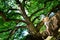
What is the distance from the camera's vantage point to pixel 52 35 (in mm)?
4629

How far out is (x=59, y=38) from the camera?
440 centimetres

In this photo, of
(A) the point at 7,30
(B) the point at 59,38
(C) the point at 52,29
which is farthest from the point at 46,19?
(A) the point at 7,30

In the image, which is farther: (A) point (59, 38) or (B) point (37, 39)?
(B) point (37, 39)

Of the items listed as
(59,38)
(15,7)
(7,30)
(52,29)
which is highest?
(15,7)

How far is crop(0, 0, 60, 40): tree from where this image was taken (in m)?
4.59

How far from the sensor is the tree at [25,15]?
4594 mm

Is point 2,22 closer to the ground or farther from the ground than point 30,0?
closer to the ground

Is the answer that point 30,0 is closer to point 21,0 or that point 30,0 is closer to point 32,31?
point 21,0

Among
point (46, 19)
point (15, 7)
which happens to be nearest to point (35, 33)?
point (46, 19)

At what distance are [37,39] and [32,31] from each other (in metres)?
0.27

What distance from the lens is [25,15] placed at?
4.69 meters

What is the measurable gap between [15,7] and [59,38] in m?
1.37

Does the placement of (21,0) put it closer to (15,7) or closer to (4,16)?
(15,7)

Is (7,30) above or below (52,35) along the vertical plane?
above
